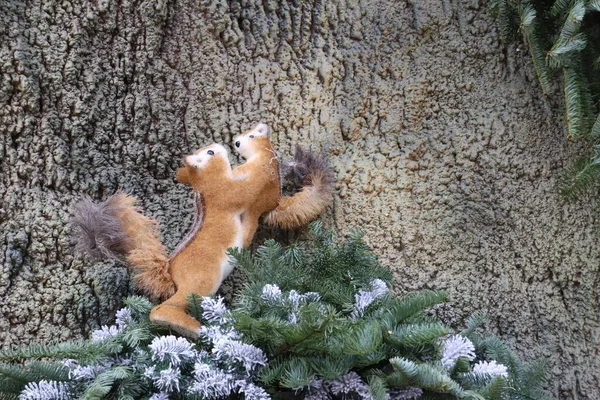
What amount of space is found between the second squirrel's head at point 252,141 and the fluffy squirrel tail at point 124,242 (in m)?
0.25

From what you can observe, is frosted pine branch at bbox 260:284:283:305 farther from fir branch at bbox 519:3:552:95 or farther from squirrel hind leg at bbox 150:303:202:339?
fir branch at bbox 519:3:552:95

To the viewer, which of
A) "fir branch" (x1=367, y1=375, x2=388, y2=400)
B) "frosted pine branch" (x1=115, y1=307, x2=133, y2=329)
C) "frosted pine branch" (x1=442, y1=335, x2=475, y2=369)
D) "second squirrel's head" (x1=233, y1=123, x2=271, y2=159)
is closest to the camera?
"fir branch" (x1=367, y1=375, x2=388, y2=400)

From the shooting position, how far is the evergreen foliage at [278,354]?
44.2 inches

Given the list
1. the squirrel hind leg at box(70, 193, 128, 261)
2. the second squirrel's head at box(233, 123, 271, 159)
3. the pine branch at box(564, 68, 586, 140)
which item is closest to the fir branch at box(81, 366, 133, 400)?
the squirrel hind leg at box(70, 193, 128, 261)

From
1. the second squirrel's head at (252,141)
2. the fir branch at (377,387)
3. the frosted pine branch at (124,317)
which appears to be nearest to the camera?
the fir branch at (377,387)

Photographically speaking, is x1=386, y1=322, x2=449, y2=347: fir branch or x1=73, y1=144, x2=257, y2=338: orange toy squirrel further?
x1=73, y1=144, x2=257, y2=338: orange toy squirrel

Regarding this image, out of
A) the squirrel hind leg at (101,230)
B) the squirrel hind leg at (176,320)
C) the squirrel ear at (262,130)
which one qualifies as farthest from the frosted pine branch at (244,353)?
the squirrel ear at (262,130)

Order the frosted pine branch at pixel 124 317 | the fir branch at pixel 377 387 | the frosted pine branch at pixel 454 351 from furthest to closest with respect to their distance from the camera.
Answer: the frosted pine branch at pixel 124 317 < the frosted pine branch at pixel 454 351 < the fir branch at pixel 377 387

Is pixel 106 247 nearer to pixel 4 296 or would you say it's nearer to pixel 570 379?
pixel 4 296

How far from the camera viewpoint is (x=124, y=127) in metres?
1.53

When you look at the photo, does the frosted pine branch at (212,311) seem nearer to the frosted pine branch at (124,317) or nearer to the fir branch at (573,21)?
the frosted pine branch at (124,317)

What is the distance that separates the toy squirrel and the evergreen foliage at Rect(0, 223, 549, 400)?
57mm

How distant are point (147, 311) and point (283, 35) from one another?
0.70 m

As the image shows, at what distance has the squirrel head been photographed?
1.39 metres
